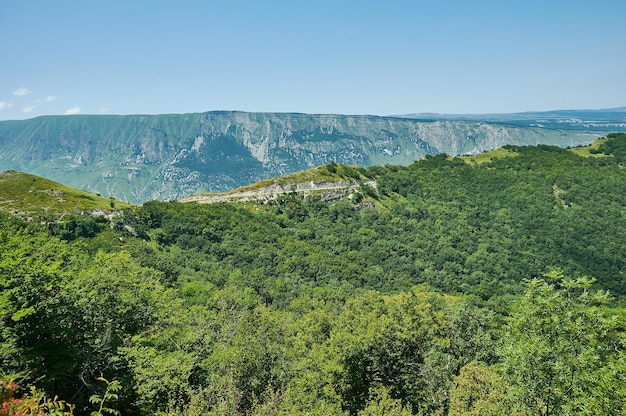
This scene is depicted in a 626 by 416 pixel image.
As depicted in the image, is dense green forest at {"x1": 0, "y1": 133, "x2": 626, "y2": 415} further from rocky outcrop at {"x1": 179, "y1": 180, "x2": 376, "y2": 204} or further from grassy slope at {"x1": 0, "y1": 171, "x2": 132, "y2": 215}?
rocky outcrop at {"x1": 179, "y1": 180, "x2": 376, "y2": 204}

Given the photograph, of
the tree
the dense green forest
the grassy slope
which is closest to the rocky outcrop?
the grassy slope

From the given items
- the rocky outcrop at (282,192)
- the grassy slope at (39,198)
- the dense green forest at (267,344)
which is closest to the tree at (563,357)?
the dense green forest at (267,344)

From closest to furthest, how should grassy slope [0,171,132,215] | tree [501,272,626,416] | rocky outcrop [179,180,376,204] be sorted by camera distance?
tree [501,272,626,416] < grassy slope [0,171,132,215] < rocky outcrop [179,180,376,204]

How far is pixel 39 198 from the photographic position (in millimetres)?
122438

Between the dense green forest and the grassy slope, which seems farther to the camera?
the grassy slope

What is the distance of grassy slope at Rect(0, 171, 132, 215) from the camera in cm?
11275

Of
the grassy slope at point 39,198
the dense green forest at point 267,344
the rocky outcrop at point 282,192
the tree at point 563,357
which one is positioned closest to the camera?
the tree at point 563,357

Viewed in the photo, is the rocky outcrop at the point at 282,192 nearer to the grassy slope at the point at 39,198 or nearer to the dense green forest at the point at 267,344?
the grassy slope at the point at 39,198

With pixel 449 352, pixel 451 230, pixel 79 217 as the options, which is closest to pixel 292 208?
pixel 451 230

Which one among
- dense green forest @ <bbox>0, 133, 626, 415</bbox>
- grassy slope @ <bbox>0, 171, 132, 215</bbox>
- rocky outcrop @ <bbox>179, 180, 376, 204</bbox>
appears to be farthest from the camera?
rocky outcrop @ <bbox>179, 180, 376, 204</bbox>

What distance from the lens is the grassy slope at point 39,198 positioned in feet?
370

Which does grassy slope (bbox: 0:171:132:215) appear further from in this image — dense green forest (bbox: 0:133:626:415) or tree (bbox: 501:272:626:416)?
tree (bbox: 501:272:626:416)

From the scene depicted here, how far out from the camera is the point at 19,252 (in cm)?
2611

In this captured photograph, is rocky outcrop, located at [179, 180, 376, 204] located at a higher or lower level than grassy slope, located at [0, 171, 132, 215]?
lower
